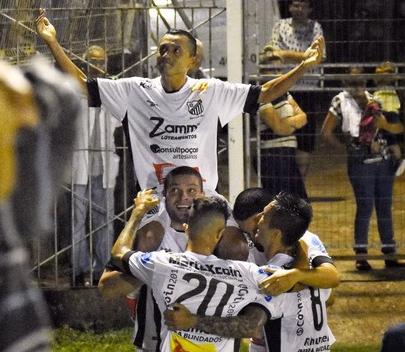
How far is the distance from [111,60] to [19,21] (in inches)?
28.8

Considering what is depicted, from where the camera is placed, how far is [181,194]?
6031mm

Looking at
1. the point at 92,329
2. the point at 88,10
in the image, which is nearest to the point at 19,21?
the point at 88,10

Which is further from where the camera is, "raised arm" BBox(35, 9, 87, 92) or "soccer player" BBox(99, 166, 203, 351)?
"raised arm" BBox(35, 9, 87, 92)

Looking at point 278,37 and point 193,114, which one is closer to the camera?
point 193,114

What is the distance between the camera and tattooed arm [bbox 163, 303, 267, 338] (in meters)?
5.26

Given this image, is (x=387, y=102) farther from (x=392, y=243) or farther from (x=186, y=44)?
(x=186, y=44)

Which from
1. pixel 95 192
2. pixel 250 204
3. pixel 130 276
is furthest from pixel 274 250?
pixel 95 192

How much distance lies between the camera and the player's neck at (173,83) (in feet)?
21.4

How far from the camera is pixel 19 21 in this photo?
27.8ft

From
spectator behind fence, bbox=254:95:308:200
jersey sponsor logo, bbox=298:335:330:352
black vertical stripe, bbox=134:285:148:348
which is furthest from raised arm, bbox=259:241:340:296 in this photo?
spectator behind fence, bbox=254:95:308:200

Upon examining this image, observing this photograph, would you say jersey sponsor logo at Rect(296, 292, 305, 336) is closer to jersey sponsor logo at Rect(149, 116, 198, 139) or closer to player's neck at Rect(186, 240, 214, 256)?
player's neck at Rect(186, 240, 214, 256)

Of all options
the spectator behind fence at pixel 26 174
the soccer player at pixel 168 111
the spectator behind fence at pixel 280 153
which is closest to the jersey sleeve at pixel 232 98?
the soccer player at pixel 168 111

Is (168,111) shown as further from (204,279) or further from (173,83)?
(204,279)

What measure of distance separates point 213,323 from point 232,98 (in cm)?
183
